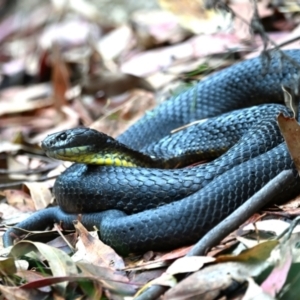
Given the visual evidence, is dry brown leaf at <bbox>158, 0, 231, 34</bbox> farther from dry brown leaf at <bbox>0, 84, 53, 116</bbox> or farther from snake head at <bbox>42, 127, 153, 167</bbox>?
snake head at <bbox>42, 127, 153, 167</bbox>

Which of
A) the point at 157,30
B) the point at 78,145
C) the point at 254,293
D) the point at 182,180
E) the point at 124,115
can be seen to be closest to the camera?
the point at 254,293

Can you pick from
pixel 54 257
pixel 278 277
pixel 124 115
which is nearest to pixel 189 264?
pixel 278 277

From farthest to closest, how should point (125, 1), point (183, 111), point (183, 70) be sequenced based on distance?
point (125, 1) → point (183, 70) → point (183, 111)

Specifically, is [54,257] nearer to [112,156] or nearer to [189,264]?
[189,264]

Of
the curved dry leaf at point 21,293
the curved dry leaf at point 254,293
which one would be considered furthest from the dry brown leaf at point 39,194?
the curved dry leaf at point 254,293

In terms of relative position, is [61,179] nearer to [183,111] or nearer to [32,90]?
[183,111]

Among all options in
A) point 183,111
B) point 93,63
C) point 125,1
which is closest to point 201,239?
point 183,111

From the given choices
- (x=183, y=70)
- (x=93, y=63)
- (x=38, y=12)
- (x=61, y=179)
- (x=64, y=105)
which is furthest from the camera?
(x=38, y=12)
